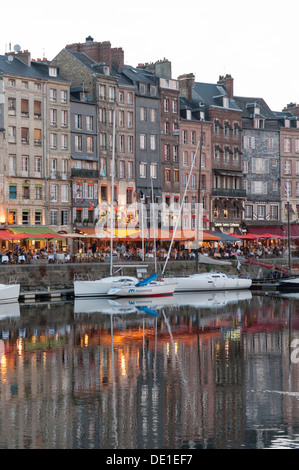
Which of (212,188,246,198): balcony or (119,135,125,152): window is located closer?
(119,135,125,152): window

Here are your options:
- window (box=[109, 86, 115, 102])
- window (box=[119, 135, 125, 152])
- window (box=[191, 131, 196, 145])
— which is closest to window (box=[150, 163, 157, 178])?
window (box=[119, 135, 125, 152])

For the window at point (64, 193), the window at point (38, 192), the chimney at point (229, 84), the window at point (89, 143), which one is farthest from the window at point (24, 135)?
the chimney at point (229, 84)

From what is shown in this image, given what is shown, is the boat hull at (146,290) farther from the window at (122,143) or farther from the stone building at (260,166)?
the stone building at (260,166)

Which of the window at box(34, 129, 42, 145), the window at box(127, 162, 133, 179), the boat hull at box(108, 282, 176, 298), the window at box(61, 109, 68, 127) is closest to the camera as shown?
the boat hull at box(108, 282, 176, 298)

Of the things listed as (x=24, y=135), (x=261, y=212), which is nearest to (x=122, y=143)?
(x=24, y=135)

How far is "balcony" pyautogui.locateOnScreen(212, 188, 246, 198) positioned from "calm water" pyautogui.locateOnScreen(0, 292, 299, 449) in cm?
4421

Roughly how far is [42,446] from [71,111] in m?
60.2

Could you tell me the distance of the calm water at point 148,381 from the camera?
21.1 metres

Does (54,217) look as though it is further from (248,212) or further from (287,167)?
(287,167)

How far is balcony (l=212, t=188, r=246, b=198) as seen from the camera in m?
91.0

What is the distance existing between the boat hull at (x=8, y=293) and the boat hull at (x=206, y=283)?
12867 millimetres

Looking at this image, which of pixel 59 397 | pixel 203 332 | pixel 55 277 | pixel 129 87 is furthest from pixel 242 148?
pixel 59 397

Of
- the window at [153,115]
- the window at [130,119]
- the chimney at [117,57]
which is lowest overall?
the window at [130,119]

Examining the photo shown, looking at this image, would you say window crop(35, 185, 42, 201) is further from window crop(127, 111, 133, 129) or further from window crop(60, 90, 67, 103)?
window crop(127, 111, 133, 129)
